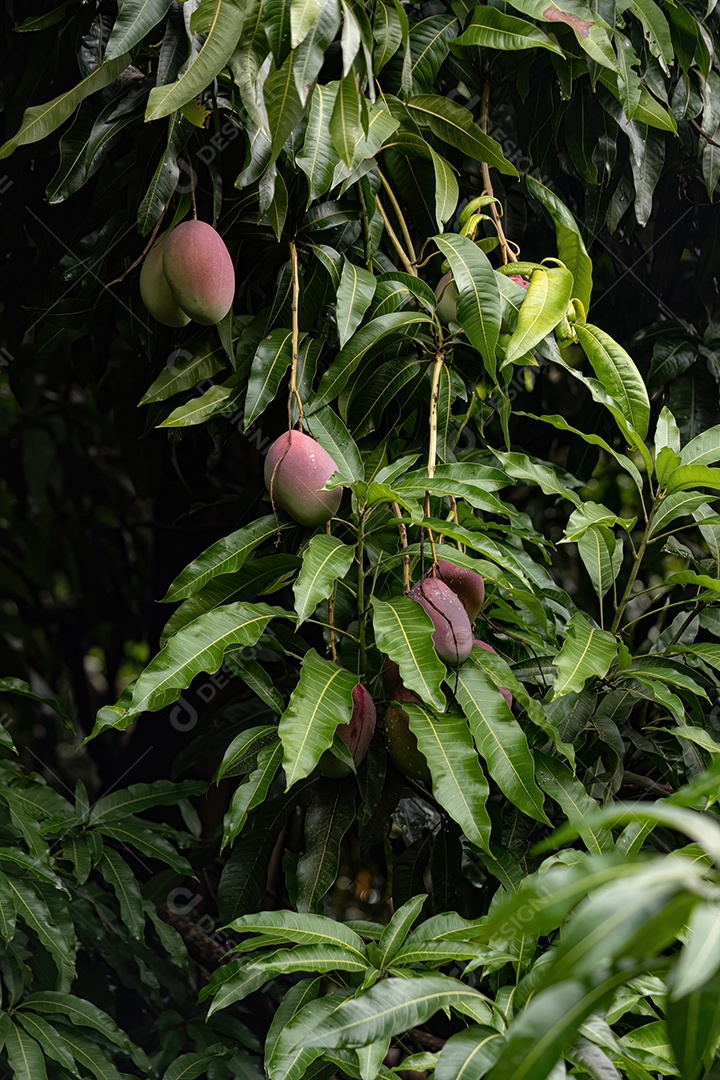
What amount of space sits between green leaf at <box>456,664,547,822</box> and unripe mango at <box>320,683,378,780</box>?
10 cm

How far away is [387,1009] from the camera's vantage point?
2.27ft

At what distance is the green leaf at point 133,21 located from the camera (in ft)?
3.37

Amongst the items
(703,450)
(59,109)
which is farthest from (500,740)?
(59,109)

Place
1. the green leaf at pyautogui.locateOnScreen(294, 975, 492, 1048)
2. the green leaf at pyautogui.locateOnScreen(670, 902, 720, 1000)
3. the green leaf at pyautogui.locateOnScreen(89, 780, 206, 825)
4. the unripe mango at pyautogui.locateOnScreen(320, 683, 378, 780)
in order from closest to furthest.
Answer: the green leaf at pyautogui.locateOnScreen(670, 902, 720, 1000)
the green leaf at pyautogui.locateOnScreen(294, 975, 492, 1048)
the unripe mango at pyautogui.locateOnScreen(320, 683, 378, 780)
the green leaf at pyautogui.locateOnScreen(89, 780, 206, 825)

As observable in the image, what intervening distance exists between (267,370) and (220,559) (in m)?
0.24

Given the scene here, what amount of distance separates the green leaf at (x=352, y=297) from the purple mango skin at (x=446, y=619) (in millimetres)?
301

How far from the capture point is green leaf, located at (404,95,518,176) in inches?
53.2

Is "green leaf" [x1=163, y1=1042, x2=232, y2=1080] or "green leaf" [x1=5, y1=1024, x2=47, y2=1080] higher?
"green leaf" [x1=5, y1=1024, x2=47, y2=1080]

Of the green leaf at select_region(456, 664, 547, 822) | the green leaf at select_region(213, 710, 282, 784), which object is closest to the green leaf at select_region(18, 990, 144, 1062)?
the green leaf at select_region(213, 710, 282, 784)

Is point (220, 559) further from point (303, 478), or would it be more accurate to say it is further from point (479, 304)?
point (479, 304)

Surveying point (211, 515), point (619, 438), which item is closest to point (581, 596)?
point (619, 438)

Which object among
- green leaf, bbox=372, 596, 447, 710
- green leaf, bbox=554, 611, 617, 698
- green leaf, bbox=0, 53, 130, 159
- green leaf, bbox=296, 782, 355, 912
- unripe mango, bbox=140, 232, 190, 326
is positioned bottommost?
green leaf, bbox=296, 782, 355, 912

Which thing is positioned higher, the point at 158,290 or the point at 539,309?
the point at 158,290

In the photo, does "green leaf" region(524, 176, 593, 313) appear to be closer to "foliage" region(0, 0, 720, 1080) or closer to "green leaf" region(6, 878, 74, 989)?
"foliage" region(0, 0, 720, 1080)
